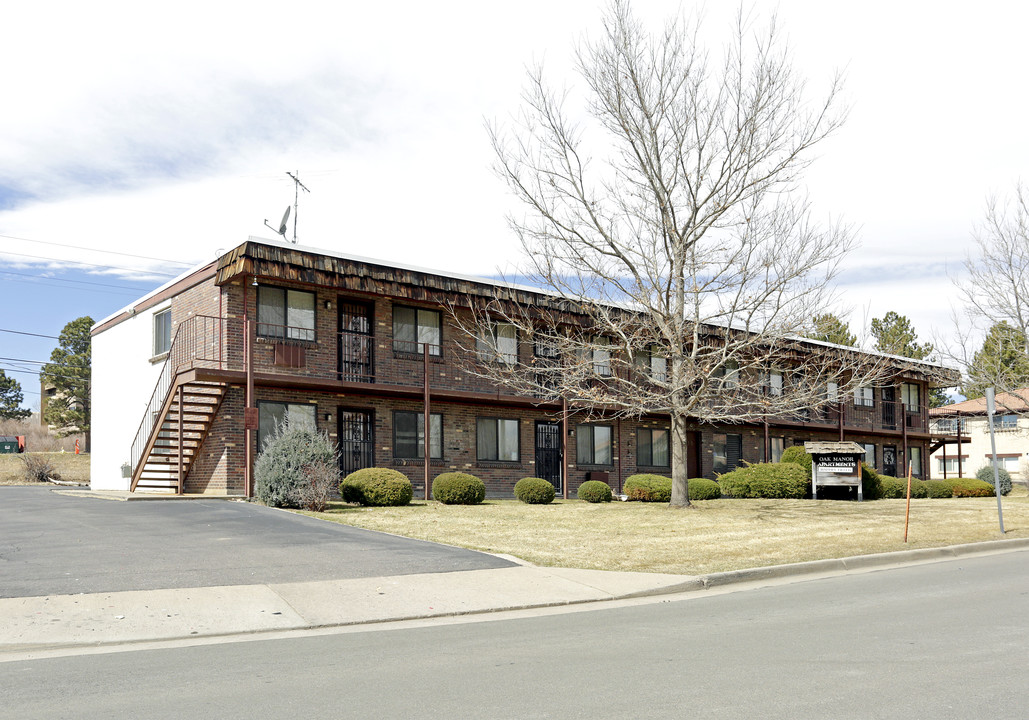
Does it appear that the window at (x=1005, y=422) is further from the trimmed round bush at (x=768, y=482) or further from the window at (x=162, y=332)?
the window at (x=162, y=332)

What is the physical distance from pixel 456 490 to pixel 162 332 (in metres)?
10.7

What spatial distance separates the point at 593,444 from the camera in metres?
32.3

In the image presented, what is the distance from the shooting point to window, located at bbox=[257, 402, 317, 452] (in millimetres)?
24203

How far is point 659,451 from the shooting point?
3475cm

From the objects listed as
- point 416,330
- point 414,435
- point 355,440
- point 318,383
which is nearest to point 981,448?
point 414,435

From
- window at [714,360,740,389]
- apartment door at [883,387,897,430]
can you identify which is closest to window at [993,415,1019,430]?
apartment door at [883,387,897,430]

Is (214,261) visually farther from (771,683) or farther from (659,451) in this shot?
(771,683)

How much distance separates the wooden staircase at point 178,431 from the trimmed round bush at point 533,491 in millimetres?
8030

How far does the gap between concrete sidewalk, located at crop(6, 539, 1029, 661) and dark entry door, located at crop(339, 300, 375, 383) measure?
14194 millimetres

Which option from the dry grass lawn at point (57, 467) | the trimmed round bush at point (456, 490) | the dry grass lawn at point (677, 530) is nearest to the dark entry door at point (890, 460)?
the dry grass lawn at point (677, 530)

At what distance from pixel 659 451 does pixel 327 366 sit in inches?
561

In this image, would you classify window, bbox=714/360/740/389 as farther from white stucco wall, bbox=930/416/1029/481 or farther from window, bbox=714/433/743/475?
white stucco wall, bbox=930/416/1029/481

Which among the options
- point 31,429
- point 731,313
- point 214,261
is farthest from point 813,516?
point 31,429

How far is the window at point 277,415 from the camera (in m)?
24.2
